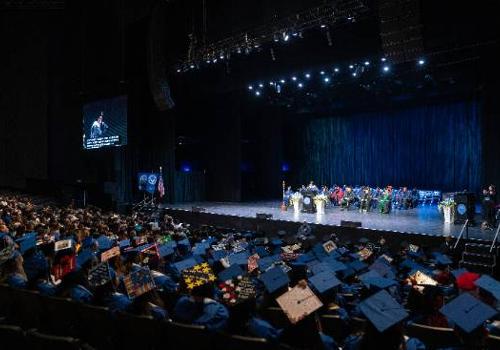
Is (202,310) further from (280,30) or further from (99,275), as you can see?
(280,30)

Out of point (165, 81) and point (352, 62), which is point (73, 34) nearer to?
point (165, 81)

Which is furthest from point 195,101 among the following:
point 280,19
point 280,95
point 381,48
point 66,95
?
point 381,48

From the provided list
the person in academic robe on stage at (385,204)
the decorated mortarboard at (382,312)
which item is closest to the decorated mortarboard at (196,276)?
the decorated mortarboard at (382,312)

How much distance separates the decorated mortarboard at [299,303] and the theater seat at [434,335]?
3.67 ft

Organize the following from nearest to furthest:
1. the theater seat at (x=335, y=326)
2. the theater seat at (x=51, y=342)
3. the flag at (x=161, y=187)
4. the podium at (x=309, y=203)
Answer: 1. the theater seat at (x=51, y=342)
2. the theater seat at (x=335, y=326)
3. the podium at (x=309, y=203)
4. the flag at (x=161, y=187)

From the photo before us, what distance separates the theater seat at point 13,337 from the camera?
439 cm

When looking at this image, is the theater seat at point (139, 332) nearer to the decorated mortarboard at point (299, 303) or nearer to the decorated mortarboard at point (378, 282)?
the decorated mortarboard at point (299, 303)

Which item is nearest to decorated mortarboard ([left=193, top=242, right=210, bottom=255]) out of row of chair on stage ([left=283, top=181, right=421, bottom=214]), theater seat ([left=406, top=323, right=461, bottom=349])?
theater seat ([left=406, top=323, right=461, bottom=349])

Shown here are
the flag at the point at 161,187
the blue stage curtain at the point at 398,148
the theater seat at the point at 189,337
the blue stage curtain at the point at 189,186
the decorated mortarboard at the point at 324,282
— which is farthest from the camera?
the blue stage curtain at the point at 189,186

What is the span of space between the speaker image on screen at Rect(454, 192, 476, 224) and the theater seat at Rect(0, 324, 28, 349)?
13.3m

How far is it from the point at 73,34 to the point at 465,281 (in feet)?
91.8

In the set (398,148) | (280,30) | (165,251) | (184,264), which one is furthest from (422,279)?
(398,148)

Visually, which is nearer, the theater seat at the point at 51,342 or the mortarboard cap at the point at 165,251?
the theater seat at the point at 51,342

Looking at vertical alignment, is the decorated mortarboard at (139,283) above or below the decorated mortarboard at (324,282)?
above
